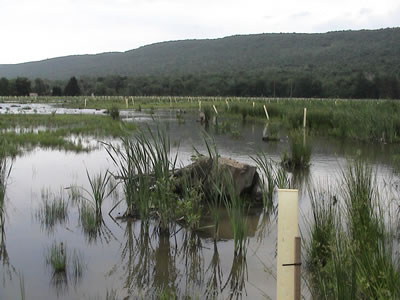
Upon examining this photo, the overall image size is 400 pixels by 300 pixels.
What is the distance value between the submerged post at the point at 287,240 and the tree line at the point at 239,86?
151 ft

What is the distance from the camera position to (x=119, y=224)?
572 centimetres

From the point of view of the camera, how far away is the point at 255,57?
100 m

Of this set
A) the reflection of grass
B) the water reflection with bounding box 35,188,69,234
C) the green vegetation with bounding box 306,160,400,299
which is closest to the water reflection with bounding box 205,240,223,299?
the green vegetation with bounding box 306,160,400,299

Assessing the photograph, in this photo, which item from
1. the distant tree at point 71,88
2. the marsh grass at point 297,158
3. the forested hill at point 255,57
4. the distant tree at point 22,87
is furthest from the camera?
the forested hill at point 255,57

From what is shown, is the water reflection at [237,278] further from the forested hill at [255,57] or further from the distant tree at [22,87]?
the distant tree at [22,87]

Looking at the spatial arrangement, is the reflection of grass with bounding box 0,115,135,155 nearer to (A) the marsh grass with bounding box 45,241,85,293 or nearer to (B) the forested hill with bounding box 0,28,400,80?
(A) the marsh grass with bounding box 45,241,85,293

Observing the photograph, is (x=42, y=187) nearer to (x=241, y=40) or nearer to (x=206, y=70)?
(x=206, y=70)

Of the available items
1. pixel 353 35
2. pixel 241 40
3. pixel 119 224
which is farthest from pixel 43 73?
pixel 119 224

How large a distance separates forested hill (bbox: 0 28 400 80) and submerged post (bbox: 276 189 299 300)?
63370mm

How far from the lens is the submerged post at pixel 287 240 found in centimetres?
258

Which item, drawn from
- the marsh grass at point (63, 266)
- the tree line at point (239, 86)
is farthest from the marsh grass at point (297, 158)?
the tree line at point (239, 86)

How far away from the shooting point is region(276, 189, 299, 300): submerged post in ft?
8.48

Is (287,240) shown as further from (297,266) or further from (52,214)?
(52,214)

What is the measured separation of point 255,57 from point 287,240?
329 ft
